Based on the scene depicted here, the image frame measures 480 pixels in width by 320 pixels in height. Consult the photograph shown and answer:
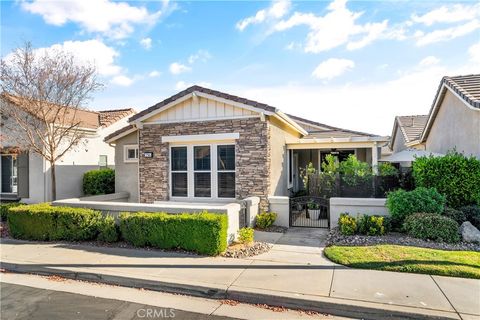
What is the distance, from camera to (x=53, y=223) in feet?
28.3

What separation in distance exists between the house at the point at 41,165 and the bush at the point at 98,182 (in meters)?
0.43

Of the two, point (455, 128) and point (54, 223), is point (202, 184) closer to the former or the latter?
point (54, 223)

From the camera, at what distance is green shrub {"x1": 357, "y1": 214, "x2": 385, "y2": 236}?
8133 mm

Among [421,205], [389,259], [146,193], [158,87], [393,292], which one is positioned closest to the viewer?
[393,292]

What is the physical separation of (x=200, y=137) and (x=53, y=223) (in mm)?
5263

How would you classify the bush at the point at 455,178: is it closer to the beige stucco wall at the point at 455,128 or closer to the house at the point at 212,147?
the beige stucco wall at the point at 455,128

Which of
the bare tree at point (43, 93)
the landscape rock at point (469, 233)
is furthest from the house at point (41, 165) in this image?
the landscape rock at point (469, 233)

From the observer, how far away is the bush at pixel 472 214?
27.2 feet

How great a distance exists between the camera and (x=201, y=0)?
906 cm

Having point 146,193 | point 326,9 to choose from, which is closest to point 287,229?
point 146,193

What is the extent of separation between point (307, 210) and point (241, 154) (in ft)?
10.6

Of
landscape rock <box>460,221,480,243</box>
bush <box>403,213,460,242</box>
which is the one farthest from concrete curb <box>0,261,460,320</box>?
landscape rock <box>460,221,480,243</box>

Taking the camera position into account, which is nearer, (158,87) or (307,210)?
(307,210)

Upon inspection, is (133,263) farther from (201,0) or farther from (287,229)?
(201,0)
